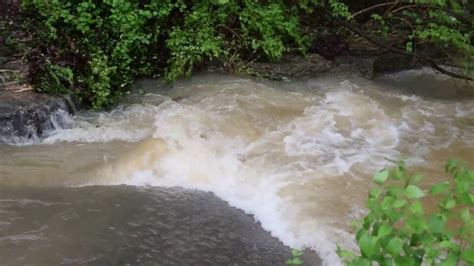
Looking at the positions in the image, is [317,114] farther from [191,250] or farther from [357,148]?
[191,250]

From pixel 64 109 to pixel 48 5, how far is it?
5.41 feet

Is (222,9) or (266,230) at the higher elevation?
(222,9)

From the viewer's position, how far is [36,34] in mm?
7461

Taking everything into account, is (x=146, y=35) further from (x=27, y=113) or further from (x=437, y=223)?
(x=437, y=223)

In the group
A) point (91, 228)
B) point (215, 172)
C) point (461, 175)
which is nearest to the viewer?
point (461, 175)

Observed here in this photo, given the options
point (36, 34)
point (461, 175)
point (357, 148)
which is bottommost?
point (357, 148)

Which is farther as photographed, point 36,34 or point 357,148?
point 36,34

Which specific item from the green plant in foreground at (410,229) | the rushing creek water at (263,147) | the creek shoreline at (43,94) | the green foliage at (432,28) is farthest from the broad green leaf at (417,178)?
the green foliage at (432,28)

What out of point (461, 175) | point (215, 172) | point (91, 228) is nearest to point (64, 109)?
point (215, 172)

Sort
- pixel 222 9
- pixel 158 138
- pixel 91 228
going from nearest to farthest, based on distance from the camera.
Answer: pixel 91 228 → pixel 158 138 → pixel 222 9

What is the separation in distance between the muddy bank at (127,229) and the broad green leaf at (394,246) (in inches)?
96.4

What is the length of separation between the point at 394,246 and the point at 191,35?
21.4ft

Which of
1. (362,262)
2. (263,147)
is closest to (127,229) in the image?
(263,147)

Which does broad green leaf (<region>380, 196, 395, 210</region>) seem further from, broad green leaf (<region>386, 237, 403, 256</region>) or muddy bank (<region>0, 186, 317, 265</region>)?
muddy bank (<region>0, 186, 317, 265</region>)
